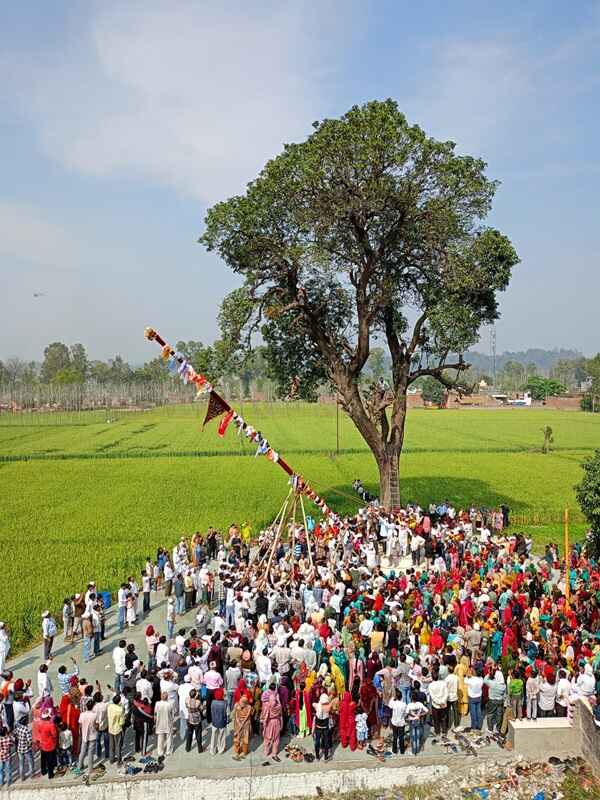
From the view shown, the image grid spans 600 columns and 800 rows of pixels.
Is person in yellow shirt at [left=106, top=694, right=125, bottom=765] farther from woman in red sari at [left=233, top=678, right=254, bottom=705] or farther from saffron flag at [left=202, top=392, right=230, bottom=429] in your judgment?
saffron flag at [left=202, top=392, right=230, bottom=429]

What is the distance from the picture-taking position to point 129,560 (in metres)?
25.1

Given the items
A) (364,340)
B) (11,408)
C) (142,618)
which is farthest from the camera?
(11,408)

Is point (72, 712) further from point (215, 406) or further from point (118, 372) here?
point (118, 372)

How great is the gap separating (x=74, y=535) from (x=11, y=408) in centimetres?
9944

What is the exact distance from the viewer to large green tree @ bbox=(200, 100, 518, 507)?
24.6 metres

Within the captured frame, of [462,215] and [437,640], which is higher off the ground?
[462,215]

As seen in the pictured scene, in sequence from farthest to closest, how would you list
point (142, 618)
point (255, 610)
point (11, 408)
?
point (11, 408), point (142, 618), point (255, 610)

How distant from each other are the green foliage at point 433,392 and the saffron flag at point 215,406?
10581 cm

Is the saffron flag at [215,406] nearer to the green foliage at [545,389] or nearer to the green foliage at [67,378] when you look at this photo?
the green foliage at [67,378]

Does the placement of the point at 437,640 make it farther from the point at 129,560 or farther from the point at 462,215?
the point at 462,215

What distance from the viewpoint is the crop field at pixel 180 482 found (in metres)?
25.5

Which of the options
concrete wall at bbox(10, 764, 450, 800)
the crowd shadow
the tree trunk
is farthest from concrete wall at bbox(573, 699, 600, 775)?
the crowd shadow

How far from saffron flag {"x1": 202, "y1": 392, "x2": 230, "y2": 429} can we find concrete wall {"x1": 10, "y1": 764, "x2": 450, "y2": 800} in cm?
929

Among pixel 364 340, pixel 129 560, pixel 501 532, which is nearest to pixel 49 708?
pixel 129 560
